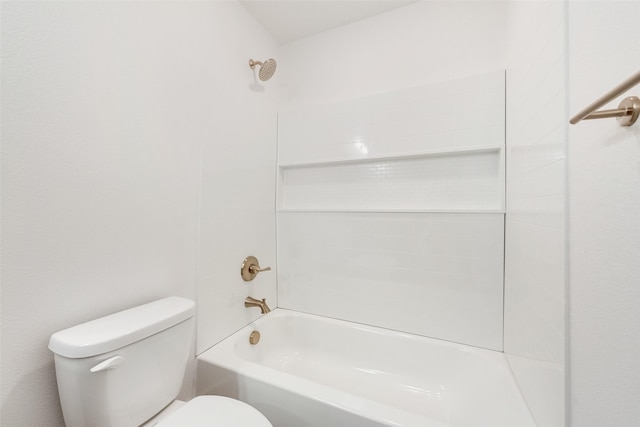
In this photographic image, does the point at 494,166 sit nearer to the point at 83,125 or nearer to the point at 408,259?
the point at 408,259

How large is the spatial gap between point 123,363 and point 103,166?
0.67m

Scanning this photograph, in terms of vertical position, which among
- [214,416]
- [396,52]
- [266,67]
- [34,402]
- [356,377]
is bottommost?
[356,377]

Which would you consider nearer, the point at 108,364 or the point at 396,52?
the point at 108,364

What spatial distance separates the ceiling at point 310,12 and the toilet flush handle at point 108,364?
6.35 feet

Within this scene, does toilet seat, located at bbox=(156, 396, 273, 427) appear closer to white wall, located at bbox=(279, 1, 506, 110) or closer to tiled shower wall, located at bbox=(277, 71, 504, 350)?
tiled shower wall, located at bbox=(277, 71, 504, 350)

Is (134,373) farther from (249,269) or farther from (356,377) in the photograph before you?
(356,377)

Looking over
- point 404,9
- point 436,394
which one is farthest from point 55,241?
point 404,9

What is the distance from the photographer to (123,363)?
31.0 inches

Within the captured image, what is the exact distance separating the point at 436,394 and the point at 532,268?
934 mm

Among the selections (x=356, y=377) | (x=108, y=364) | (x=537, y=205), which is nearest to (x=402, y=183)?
(x=537, y=205)

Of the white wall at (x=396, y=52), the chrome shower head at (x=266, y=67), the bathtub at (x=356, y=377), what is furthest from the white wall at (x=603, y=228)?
the chrome shower head at (x=266, y=67)

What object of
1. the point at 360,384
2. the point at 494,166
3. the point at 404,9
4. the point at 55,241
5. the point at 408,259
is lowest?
the point at 360,384

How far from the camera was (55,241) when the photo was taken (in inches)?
30.9

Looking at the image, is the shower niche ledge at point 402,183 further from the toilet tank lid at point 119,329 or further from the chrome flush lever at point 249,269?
the toilet tank lid at point 119,329
